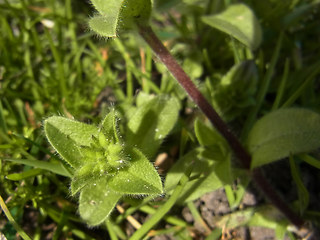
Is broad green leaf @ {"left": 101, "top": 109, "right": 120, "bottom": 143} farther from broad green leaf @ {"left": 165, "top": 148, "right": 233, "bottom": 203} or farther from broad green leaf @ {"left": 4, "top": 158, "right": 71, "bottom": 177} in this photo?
broad green leaf @ {"left": 165, "top": 148, "right": 233, "bottom": 203}

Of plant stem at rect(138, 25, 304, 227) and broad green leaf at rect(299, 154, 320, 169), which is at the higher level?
plant stem at rect(138, 25, 304, 227)

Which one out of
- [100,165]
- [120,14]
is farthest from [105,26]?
[100,165]

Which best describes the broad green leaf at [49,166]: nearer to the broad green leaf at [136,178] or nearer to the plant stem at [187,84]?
the broad green leaf at [136,178]

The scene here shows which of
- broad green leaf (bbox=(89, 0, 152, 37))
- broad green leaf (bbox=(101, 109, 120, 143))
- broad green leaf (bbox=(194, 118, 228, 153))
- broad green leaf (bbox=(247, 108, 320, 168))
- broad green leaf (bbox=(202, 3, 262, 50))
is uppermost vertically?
broad green leaf (bbox=(89, 0, 152, 37))

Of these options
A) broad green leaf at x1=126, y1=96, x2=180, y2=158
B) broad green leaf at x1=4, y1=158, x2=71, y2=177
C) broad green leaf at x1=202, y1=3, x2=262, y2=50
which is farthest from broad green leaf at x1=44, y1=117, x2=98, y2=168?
broad green leaf at x1=202, y1=3, x2=262, y2=50

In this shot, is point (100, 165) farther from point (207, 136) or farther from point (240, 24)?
point (240, 24)

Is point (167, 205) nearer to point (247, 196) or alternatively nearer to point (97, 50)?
point (247, 196)
